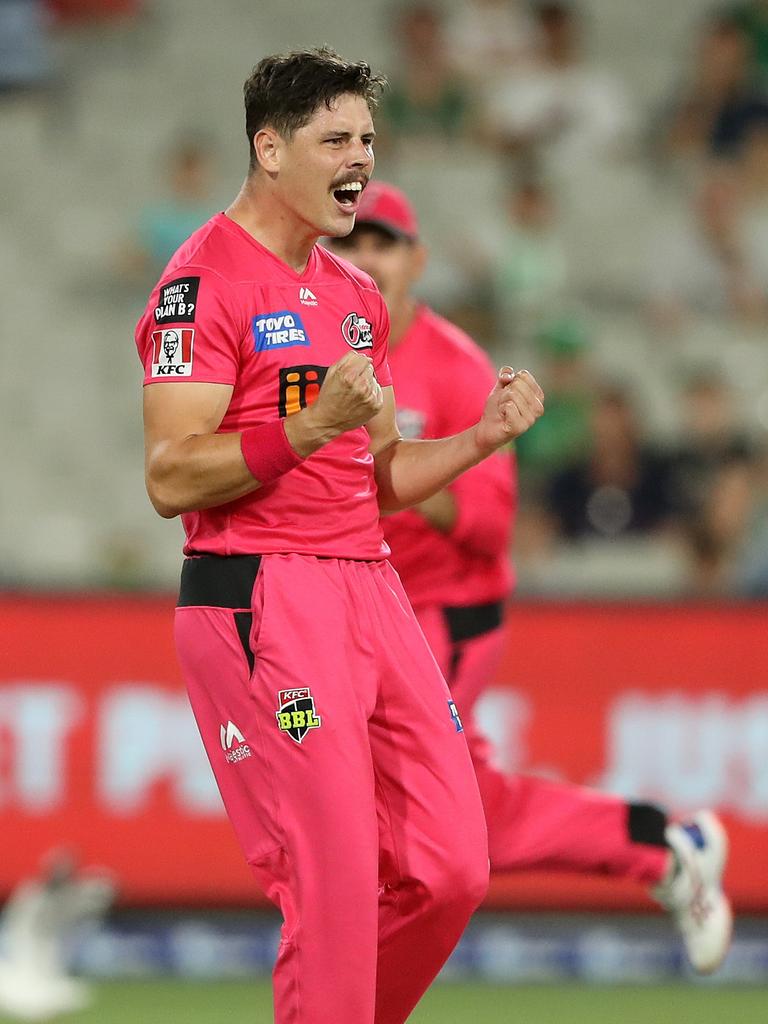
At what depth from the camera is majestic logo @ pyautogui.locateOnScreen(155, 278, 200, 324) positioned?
13.4 ft

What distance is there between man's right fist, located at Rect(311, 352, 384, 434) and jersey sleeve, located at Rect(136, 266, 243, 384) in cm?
28

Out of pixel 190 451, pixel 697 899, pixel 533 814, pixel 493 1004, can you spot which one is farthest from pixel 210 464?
pixel 493 1004

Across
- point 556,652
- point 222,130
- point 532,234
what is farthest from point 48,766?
point 222,130

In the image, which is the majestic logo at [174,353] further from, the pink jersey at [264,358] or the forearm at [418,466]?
the forearm at [418,466]

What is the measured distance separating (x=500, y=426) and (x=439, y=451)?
0.25 m

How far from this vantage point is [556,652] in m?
7.44

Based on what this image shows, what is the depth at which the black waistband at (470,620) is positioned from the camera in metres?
5.73

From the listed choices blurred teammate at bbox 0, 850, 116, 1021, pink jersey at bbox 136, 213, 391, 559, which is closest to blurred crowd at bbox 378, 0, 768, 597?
blurred teammate at bbox 0, 850, 116, 1021

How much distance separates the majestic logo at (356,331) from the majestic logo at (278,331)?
146mm

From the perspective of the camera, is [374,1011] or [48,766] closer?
[374,1011]

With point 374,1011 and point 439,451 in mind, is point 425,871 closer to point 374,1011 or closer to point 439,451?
point 374,1011

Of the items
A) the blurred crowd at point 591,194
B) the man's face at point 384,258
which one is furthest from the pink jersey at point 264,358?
the blurred crowd at point 591,194

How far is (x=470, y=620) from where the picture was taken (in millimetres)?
5777

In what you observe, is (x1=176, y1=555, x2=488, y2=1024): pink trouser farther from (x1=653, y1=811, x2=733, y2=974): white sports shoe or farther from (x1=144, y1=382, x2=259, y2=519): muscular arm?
(x1=653, y1=811, x2=733, y2=974): white sports shoe
